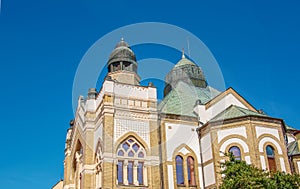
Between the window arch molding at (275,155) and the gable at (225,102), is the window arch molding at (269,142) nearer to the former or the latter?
the window arch molding at (275,155)

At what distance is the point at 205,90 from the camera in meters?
39.8

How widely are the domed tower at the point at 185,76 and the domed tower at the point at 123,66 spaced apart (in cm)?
964

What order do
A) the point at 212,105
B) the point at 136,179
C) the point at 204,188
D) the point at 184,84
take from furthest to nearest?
1. the point at 184,84
2. the point at 212,105
3. the point at 204,188
4. the point at 136,179

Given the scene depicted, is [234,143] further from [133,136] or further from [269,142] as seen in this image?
[133,136]

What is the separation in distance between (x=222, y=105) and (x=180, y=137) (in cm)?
507

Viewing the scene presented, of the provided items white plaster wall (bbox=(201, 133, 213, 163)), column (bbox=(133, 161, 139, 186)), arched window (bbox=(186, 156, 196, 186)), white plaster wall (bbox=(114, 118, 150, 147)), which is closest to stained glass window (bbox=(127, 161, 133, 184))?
column (bbox=(133, 161, 139, 186))

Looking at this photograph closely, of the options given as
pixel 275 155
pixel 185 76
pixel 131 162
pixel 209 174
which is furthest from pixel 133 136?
pixel 185 76

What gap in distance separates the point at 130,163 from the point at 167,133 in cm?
430

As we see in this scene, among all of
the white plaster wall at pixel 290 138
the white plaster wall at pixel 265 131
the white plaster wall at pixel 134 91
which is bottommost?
the white plaster wall at pixel 265 131

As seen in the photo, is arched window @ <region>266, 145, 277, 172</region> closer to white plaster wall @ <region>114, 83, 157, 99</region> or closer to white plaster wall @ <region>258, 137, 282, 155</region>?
white plaster wall @ <region>258, 137, 282, 155</region>

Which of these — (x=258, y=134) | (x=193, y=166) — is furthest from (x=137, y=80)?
(x=258, y=134)

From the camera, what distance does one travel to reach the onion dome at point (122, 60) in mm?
32438

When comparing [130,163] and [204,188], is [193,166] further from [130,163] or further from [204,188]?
[130,163]

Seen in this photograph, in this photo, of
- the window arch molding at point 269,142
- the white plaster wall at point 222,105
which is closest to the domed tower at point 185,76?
the white plaster wall at point 222,105
